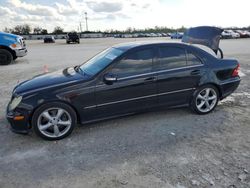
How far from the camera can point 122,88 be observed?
3.85 meters

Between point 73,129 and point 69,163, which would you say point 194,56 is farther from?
point 69,163

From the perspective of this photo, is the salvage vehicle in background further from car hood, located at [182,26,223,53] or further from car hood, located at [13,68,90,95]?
car hood, located at [182,26,223,53]

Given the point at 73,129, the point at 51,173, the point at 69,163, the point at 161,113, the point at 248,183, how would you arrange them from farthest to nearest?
the point at 161,113
the point at 73,129
the point at 69,163
the point at 51,173
the point at 248,183

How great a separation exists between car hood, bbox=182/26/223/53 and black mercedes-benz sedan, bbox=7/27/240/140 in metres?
2.10

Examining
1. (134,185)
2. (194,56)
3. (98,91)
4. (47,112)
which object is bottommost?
(134,185)

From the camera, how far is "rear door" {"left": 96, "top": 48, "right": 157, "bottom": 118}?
380 centimetres

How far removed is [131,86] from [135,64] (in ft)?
1.35

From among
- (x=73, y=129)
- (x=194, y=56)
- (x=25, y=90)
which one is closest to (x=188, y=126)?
(x=194, y=56)

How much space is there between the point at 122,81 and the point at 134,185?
1787mm

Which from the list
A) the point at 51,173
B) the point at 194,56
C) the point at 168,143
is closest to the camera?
the point at 51,173

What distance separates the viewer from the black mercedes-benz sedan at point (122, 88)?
355 cm

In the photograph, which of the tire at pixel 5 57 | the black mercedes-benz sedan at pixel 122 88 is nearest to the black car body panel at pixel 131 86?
the black mercedes-benz sedan at pixel 122 88

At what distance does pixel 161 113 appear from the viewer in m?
4.67

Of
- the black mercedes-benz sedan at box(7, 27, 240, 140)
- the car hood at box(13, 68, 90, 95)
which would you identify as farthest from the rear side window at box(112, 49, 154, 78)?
the car hood at box(13, 68, 90, 95)
